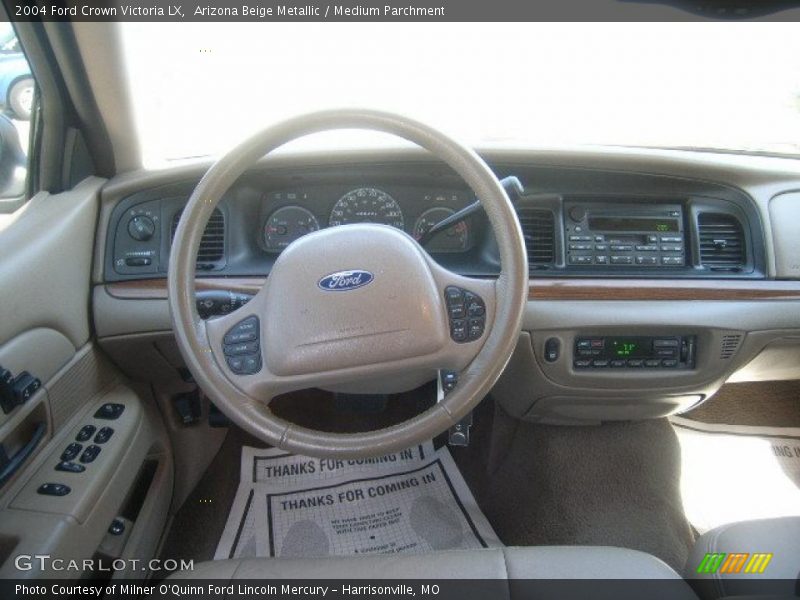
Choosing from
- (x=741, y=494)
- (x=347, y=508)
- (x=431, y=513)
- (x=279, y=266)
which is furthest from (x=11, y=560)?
(x=741, y=494)

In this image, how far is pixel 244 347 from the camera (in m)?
0.94

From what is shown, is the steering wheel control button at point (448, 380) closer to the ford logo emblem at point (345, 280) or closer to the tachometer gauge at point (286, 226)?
the ford logo emblem at point (345, 280)

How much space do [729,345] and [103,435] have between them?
1334 mm

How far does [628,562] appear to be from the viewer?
0.94 meters

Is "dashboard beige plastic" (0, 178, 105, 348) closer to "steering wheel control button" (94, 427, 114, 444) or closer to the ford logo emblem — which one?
"steering wheel control button" (94, 427, 114, 444)

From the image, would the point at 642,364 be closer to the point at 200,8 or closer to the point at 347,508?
the point at 347,508

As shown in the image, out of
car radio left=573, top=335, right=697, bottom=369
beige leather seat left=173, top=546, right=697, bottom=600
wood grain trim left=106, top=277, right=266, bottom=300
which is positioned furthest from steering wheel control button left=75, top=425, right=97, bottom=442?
car radio left=573, top=335, right=697, bottom=369

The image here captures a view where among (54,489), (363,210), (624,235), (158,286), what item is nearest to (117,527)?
(54,489)

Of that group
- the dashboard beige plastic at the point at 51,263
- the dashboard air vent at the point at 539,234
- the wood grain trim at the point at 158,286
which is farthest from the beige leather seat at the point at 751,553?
the dashboard beige plastic at the point at 51,263

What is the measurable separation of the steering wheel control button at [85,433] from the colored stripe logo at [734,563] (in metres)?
1.10

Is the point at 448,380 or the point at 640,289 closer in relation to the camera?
the point at 448,380

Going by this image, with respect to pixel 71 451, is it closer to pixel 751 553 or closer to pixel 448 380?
pixel 448 380
